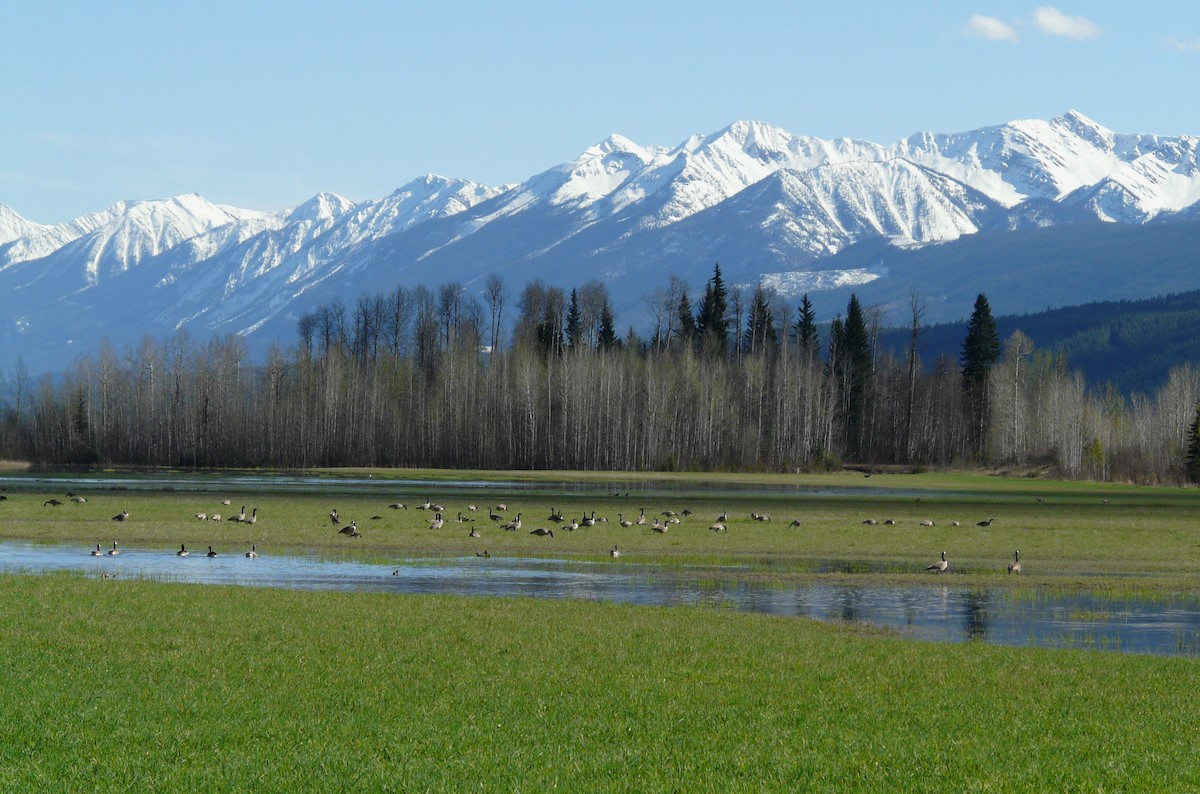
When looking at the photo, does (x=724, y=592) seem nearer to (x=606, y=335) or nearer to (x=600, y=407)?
(x=600, y=407)

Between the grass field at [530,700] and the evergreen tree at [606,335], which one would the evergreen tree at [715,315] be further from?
the grass field at [530,700]

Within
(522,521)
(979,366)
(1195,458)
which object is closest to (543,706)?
(522,521)

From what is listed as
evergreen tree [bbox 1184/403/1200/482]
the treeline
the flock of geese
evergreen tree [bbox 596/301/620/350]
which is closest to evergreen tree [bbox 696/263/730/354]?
the treeline

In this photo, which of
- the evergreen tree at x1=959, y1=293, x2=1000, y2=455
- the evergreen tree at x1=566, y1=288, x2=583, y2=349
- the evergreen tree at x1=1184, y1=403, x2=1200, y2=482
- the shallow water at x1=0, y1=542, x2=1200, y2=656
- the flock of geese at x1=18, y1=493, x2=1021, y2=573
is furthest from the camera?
the evergreen tree at x1=566, y1=288, x2=583, y2=349

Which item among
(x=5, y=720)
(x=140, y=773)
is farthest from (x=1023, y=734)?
(x=5, y=720)

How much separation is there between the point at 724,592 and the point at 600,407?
10333 centimetres

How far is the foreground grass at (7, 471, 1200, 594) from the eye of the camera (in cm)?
4700

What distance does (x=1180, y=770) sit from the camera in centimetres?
1567

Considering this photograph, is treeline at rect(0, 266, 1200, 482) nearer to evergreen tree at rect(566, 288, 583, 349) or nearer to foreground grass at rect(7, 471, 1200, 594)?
Result: evergreen tree at rect(566, 288, 583, 349)

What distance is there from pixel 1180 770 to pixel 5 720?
1543 cm

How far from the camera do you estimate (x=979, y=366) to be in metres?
158

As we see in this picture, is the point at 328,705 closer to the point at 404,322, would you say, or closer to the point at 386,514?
the point at 386,514

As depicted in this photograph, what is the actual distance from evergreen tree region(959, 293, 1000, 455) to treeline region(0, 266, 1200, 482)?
0.92 ft

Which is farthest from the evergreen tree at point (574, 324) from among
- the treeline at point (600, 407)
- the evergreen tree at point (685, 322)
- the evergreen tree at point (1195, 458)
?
the evergreen tree at point (1195, 458)
